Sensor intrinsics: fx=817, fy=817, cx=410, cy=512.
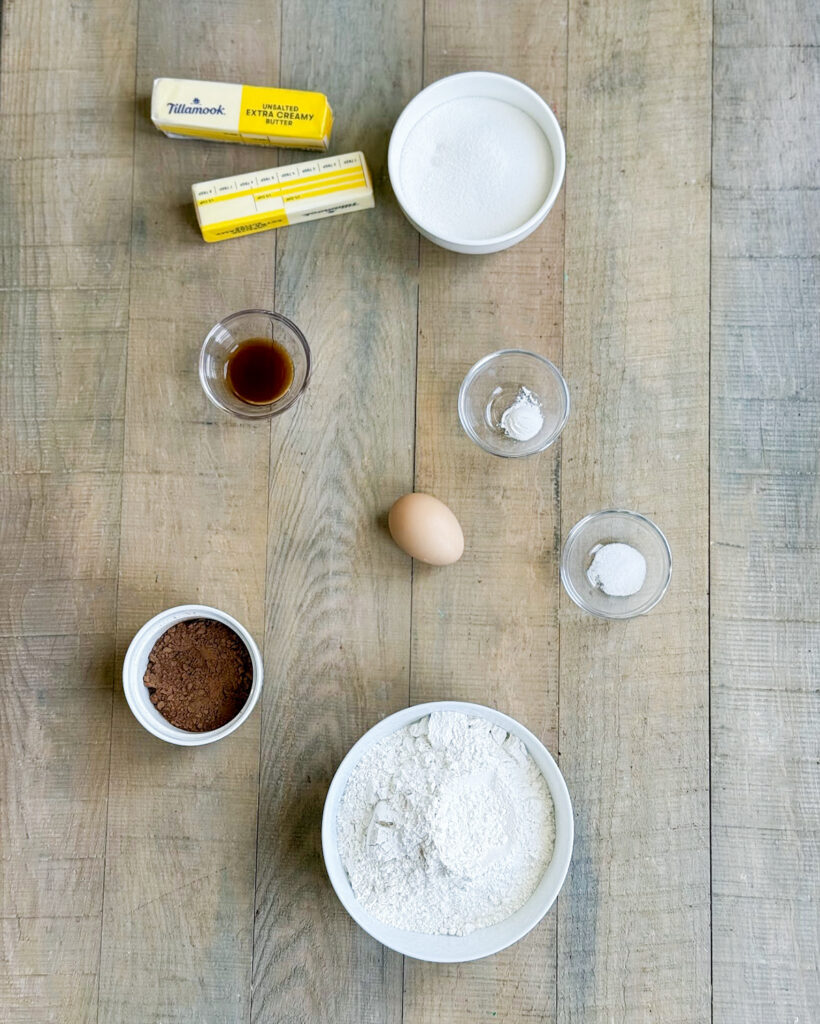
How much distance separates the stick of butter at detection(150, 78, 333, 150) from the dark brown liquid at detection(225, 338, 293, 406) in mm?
248

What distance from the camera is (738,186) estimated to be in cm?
101

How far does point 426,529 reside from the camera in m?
0.93

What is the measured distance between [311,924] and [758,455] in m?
0.79

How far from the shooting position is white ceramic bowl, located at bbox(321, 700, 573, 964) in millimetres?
876

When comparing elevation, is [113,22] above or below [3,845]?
above

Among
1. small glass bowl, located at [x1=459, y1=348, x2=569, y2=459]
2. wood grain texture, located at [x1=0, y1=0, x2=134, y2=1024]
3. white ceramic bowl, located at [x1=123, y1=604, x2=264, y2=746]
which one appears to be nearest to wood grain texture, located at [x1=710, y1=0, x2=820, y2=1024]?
small glass bowl, located at [x1=459, y1=348, x2=569, y2=459]

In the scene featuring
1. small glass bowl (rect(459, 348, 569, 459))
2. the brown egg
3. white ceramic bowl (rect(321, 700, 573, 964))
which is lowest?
white ceramic bowl (rect(321, 700, 573, 964))

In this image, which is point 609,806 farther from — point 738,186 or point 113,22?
point 113,22

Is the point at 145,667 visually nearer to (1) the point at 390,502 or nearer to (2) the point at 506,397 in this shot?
(1) the point at 390,502

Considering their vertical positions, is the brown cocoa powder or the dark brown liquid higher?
the dark brown liquid

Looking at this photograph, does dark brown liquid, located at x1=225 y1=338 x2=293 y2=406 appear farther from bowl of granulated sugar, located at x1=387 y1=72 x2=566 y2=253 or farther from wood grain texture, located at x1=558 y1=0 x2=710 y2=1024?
wood grain texture, located at x1=558 y1=0 x2=710 y2=1024

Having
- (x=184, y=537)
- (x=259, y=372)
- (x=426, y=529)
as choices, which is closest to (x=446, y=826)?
(x=426, y=529)

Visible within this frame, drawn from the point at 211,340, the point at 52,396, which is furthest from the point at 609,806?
the point at 52,396

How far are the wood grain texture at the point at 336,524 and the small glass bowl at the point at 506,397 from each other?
0.08m
